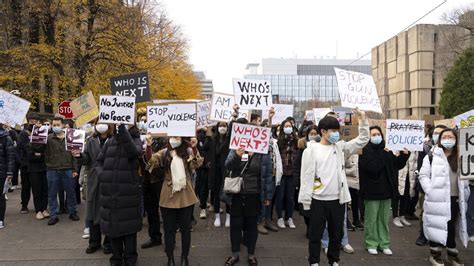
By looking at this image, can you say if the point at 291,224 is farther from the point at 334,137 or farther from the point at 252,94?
the point at 334,137

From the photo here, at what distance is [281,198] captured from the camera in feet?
25.2

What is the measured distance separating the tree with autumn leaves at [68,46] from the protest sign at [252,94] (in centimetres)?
1294

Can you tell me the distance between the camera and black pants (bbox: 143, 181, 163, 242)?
6.60 meters

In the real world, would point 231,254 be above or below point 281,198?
below

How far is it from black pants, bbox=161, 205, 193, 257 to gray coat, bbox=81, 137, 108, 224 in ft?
4.36

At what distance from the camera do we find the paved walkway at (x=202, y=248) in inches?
232

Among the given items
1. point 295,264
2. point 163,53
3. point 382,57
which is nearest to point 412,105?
point 382,57

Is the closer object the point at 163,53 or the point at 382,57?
the point at 163,53

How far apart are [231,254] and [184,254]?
0.93 metres

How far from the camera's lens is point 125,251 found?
5.44 m

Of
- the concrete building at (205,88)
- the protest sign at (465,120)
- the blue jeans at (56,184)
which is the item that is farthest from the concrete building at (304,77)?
the blue jeans at (56,184)

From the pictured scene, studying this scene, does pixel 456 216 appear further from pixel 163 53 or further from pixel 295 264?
pixel 163 53

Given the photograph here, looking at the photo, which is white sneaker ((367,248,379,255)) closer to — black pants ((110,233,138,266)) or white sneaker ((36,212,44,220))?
black pants ((110,233,138,266))

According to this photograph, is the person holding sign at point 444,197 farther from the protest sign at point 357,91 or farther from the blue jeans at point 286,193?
the blue jeans at point 286,193
